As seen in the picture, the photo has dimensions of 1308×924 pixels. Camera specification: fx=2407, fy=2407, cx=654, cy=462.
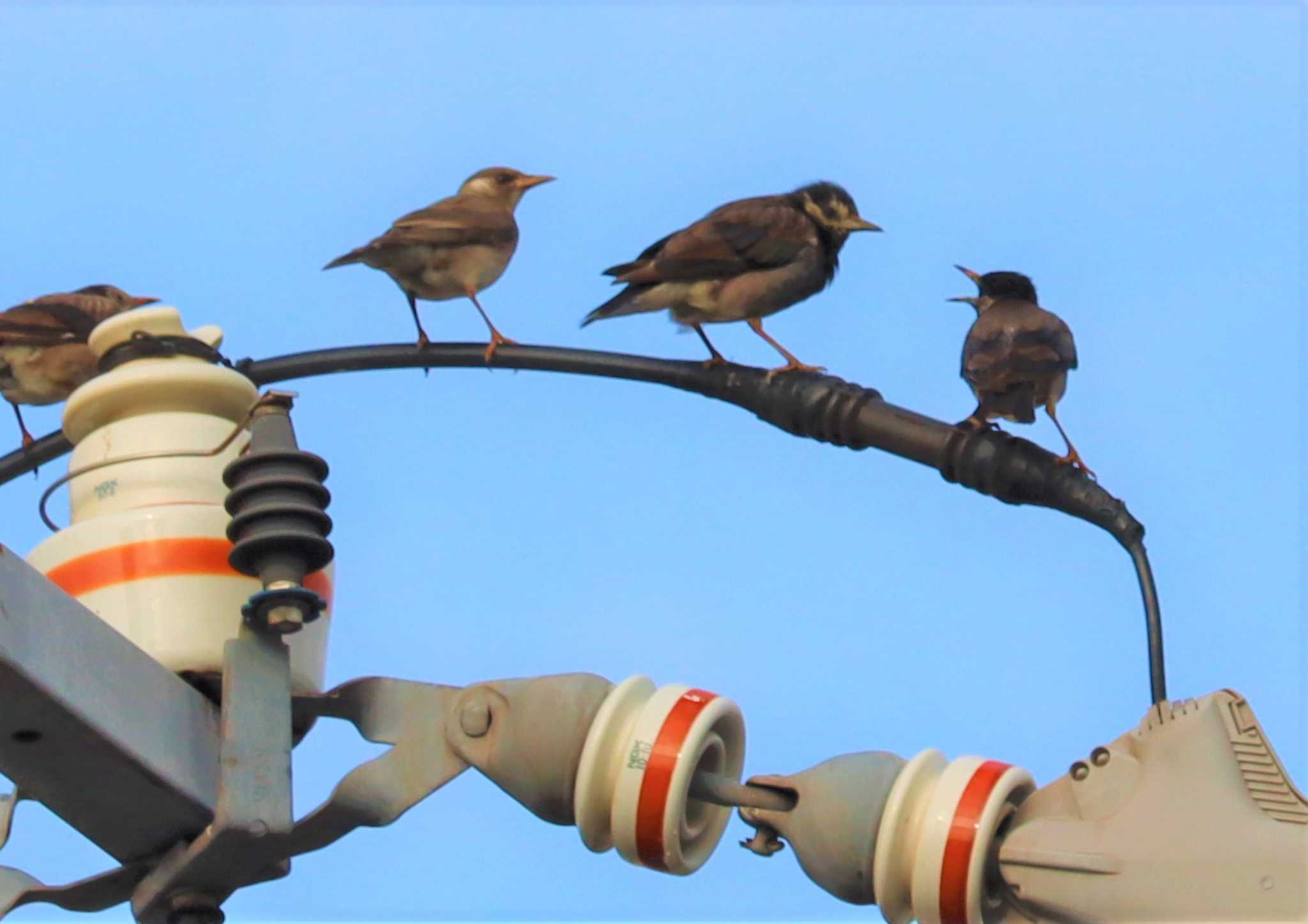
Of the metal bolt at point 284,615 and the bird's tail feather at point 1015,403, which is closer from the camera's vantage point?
the metal bolt at point 284,615

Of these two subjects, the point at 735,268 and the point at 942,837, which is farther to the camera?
the point at 735,268

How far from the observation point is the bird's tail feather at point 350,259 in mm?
9430

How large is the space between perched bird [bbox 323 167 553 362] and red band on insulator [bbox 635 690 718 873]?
488cm

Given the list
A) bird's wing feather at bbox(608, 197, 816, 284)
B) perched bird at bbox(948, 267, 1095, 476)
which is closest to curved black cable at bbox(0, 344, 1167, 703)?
perched bird at bbox(948, 267, 1095, 476)

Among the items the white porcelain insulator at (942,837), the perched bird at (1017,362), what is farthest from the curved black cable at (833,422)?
the perched bird at (1017,362)

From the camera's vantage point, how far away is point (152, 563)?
497 centimetres

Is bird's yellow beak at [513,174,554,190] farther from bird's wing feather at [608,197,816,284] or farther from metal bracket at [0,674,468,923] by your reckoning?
metal bracket at [0,674,468,923]

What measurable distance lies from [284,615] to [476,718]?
0.42 meters

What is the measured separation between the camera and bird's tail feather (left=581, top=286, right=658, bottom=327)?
8867 millimetres

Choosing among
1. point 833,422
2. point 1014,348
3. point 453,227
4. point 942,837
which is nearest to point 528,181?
point 453,227

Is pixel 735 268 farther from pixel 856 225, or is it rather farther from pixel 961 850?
pixel 961 850

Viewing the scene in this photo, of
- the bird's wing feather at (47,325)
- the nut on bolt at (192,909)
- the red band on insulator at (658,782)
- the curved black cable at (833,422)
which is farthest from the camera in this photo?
the bird's wing feather at (47,325)

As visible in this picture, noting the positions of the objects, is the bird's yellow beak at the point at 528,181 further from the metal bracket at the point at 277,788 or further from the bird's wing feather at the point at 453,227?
the metal bracket at the point at 277,788

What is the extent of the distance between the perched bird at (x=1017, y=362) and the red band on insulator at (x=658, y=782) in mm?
3521
